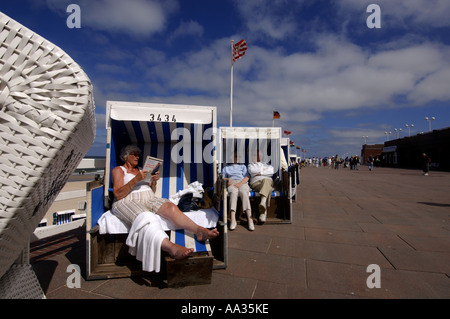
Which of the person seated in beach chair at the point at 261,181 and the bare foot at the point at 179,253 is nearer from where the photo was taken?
the bare foot at the point at 179,253

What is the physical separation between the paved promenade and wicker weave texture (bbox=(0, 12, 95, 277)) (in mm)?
1587

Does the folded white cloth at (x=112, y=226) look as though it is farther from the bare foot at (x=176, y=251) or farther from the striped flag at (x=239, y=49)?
the striped flag at (x=239, y=49)

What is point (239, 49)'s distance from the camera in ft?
38.5

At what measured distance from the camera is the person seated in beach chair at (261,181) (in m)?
4.42

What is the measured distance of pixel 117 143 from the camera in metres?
3.51

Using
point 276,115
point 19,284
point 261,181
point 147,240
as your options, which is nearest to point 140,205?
point 147,240

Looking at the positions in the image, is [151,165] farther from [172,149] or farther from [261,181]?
[261,181]

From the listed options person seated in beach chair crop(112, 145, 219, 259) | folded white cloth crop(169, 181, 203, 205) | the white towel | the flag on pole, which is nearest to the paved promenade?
the white towel

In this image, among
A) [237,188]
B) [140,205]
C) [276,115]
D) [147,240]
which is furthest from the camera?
[276,115]

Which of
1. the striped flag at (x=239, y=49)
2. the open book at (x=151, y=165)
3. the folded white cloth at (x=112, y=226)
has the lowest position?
the folded white cloth at (x=112, y=226)

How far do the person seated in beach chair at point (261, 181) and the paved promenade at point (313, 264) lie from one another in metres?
0.34

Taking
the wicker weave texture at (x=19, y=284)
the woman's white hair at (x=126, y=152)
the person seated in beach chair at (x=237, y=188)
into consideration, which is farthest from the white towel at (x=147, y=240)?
the person seated in beach chair at (x=237, y=188)

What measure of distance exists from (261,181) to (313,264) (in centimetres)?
204
